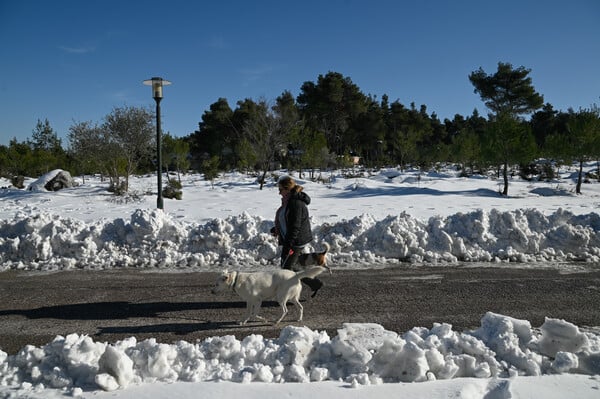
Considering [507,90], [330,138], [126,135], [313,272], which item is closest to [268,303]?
[313,272]

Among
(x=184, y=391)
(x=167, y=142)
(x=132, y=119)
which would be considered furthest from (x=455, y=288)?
(x=167, y=142)

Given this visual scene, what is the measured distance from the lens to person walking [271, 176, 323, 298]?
592cm

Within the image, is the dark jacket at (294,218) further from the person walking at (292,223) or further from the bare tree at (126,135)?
the bare tree at (126,135)

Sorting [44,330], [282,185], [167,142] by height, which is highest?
[167,142]

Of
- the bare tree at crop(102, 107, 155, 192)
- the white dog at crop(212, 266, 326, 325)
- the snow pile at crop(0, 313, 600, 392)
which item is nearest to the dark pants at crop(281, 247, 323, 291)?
the white dog at crop(212, 266, 326, 325)

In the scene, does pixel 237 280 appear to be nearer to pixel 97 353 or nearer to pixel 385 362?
pixel 97 353

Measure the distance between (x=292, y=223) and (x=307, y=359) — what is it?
2276mm

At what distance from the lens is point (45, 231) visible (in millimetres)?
9219

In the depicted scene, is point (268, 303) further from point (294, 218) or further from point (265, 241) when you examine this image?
point (265, 241)

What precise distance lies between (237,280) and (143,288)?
2393 mm

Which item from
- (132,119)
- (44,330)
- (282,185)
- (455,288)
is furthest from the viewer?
(132,119)

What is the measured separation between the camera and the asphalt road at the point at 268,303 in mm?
5164

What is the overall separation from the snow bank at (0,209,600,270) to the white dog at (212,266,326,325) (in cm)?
286

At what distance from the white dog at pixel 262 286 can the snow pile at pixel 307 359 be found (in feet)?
3.29
